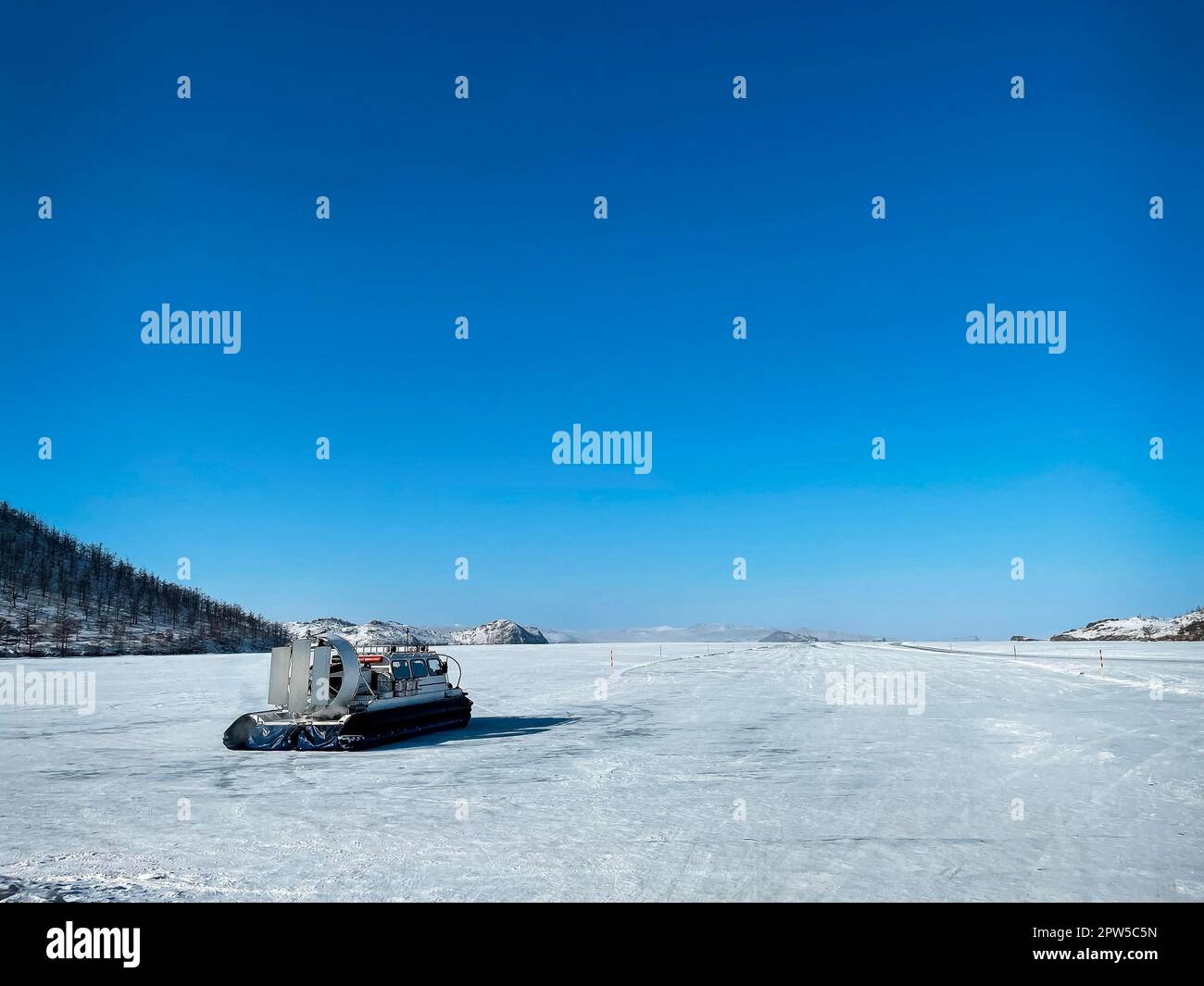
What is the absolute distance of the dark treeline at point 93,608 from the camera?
88125 millimetres

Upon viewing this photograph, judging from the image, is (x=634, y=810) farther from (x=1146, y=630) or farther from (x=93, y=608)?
(x=1146, y=630)

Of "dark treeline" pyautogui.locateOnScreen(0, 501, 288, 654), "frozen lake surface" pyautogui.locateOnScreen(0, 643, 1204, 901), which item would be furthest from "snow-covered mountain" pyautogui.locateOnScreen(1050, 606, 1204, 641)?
"dark treeline" pyautogui.locateOnScreen(0, 501, 288, 654)

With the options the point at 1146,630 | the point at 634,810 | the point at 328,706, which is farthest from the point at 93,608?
the point at 1146,630

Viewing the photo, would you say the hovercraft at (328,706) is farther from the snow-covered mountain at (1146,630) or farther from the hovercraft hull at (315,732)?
the snow-covered mountain at (1146,630)

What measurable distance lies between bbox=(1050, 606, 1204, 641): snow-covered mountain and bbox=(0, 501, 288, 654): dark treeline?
11848 cm

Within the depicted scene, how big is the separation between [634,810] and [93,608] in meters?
114

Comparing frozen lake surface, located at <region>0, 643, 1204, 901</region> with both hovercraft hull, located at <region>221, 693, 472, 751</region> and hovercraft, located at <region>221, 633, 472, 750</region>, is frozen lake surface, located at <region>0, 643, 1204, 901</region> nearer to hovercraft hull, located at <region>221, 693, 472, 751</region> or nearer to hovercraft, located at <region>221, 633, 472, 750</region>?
hovercraft hull, located at <region>221, 693, 472, 751</region>

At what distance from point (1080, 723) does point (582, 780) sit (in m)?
12.4

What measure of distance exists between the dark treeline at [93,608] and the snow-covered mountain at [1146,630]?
11848 cm

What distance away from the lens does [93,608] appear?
341 ft
